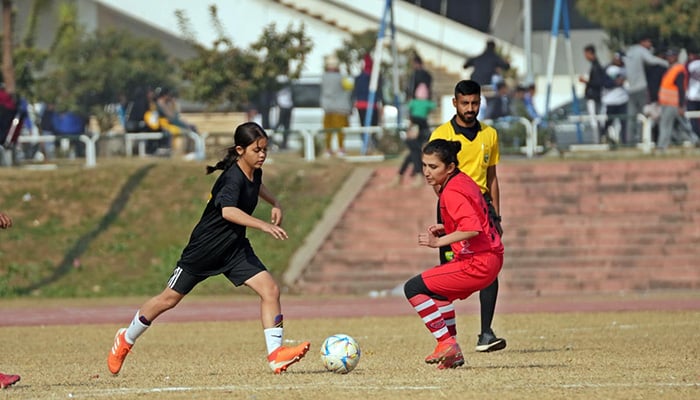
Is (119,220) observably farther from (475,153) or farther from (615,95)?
(475,153)

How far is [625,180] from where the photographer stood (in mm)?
24531

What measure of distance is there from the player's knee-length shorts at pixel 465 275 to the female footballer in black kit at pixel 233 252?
3.50 feet

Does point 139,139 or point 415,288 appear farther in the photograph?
point 139,139

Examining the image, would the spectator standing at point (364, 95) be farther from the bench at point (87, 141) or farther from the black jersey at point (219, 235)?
the black jersey at point (219, 235)

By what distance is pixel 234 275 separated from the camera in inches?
419

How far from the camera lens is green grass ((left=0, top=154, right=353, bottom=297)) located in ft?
75.6

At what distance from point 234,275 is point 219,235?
12.1 inches

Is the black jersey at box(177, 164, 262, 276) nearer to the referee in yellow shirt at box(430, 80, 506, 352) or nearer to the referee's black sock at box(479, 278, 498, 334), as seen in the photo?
the referee in yellow shirt at box(430, 80, 506, 352)

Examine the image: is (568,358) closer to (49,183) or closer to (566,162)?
(566,162)

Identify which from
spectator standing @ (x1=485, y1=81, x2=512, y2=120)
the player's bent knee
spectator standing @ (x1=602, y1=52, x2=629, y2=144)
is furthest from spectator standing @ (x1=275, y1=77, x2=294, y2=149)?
the player's bent knee

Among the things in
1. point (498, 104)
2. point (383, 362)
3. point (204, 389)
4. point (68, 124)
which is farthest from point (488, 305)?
point (68, 124)

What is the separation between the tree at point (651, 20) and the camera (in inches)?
1390

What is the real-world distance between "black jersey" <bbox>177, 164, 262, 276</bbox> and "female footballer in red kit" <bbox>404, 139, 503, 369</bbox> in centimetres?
126

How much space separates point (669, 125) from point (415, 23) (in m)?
15.0
